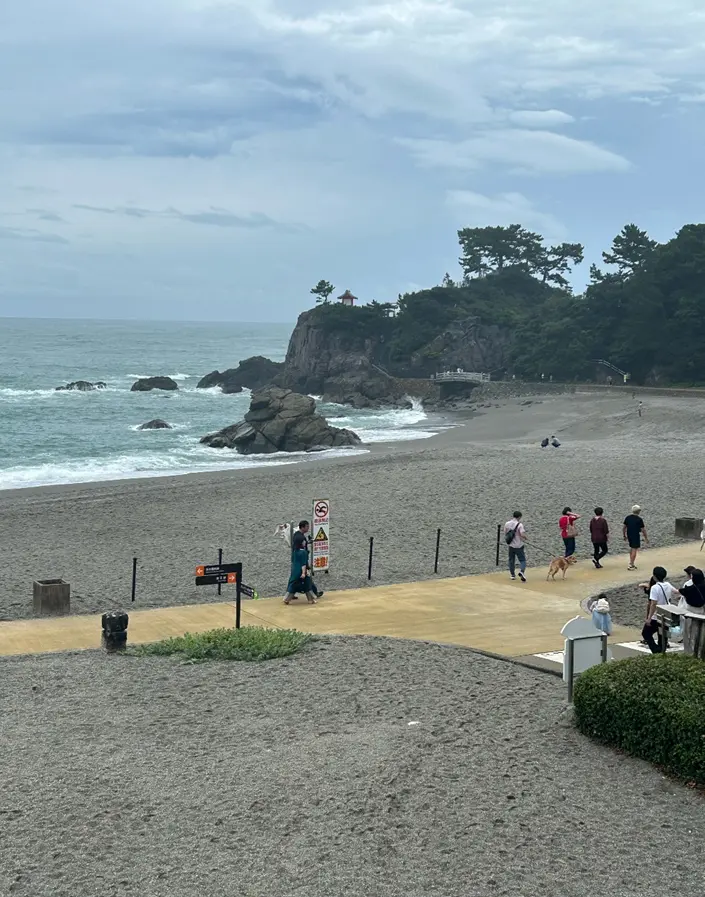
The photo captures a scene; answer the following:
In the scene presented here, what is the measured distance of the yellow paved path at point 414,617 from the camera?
14844mm

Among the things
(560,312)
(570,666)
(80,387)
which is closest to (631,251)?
(560,312)

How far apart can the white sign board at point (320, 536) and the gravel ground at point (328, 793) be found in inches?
272

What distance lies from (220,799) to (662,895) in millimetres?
3633

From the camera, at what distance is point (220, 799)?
904 centimetres

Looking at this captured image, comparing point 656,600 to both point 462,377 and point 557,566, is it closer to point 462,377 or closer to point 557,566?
point 557,566

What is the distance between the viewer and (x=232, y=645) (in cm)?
1392

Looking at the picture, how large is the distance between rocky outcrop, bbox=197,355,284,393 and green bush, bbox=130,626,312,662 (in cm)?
9202

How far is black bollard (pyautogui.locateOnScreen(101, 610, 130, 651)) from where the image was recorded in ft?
46.4

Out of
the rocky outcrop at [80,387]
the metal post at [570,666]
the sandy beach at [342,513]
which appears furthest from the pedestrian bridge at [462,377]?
the metal post at [570,666]

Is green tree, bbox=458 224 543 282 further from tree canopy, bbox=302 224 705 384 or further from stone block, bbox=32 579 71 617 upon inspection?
stone block, bbox=32 579 71 617

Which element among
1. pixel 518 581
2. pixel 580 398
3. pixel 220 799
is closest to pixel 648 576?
pixel 518 581

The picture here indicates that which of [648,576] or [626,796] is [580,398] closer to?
[648,576]

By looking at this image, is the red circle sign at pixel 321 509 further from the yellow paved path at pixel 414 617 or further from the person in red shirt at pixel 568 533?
the person in red shirt at pixel 568 533

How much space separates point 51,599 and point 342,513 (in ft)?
38.7
